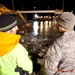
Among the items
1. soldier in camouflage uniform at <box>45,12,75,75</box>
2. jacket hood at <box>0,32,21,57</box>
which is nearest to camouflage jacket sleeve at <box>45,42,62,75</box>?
soldier in camouflage uniform at <box>45,12,75,75</box>

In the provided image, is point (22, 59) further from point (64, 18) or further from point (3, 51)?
point (64, 18)

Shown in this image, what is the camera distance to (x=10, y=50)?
188 centimetres

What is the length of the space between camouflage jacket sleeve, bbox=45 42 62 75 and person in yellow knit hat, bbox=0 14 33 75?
0.80 feet

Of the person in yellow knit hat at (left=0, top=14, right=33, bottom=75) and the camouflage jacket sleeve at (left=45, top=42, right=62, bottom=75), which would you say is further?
the camouflage jacket sleeve at (left=45, top=42, right=62, bottom=75)

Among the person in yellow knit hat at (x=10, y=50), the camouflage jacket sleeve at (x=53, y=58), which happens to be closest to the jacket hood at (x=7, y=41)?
the person in yellow knit hat at (x=10, y=50)

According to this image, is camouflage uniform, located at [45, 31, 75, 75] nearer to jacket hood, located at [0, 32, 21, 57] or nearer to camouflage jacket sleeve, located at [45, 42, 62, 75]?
camouflage jacket sleeve, located at [45, 42, 62, 75]

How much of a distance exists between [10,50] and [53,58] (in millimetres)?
520

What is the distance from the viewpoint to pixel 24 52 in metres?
1.97

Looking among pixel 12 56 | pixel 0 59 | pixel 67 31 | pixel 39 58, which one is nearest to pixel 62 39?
pixel 67 31

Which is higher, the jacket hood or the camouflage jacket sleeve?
the jacket hood

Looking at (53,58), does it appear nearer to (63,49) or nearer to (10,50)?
(63,49)

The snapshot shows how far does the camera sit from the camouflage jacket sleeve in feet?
6.71

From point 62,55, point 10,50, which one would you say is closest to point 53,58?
point 62,55

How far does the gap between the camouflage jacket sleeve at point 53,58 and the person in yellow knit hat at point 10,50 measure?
0.24 metres
